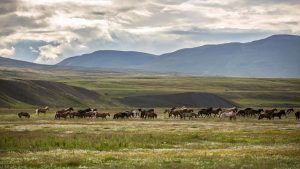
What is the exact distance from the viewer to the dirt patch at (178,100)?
157750 mm

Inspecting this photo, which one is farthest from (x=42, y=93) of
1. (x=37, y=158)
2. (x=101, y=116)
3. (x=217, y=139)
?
(x=37, y=158)

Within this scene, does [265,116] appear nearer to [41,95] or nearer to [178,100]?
[178,100]

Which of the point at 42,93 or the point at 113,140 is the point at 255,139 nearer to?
the point at 113,140

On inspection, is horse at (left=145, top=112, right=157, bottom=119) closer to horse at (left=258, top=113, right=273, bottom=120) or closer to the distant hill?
horse at (left=258, top=113, right=273, bottom=120)

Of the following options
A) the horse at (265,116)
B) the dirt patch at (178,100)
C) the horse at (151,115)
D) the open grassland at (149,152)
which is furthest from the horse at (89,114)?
the dirt patch at (178,100)

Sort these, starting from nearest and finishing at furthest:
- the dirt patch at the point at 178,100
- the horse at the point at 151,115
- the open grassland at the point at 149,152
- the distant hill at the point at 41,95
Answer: the open grassland at the point at 149,152 < the horse at the point at 151,115 < the distant hill at the point at 41,95 < the dirt patch at the point at 178,100

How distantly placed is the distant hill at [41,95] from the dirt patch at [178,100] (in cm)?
1333

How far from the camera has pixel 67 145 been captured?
1531 inches

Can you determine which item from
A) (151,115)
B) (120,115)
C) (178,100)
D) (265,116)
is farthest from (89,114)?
(178,100)

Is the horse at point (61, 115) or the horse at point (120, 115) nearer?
the horse at point (61, 115)

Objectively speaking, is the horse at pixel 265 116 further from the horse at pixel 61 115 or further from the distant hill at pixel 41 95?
the distant hill at pixel 41 95

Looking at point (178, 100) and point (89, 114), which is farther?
point (178, 100)

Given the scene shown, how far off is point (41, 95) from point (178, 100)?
48.0 m

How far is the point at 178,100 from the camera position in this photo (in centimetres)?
16212
